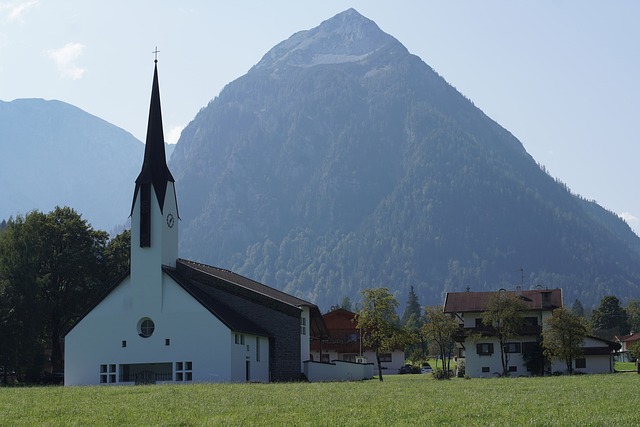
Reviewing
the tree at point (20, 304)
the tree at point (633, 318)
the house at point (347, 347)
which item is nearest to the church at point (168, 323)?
the tree at point (20, 304)

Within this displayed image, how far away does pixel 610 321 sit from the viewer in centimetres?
14762

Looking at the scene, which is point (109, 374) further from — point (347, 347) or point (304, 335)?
point (347, 347)

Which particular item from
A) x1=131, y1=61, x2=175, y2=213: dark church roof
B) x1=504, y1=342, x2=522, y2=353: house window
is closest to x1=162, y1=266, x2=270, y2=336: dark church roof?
x1=131, y1=61, x2=175, y2=213: dark church roof

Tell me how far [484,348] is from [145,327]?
35.7 metres

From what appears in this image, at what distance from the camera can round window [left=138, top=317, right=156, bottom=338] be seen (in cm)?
6119

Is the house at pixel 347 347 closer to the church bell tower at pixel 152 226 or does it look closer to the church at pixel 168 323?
the church at pixel 168 323

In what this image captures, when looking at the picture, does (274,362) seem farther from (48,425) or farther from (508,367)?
(48,425)

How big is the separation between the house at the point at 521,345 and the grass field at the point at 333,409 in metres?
49.9

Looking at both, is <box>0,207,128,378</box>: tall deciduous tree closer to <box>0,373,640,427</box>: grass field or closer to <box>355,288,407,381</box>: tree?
<box>355,288,407,381</box>: tree

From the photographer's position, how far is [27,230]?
70750mm

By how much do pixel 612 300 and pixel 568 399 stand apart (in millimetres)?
129957

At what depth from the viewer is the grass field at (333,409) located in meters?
23.0

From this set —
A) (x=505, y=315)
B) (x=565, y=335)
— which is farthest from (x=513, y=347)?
(x=565, y=335)

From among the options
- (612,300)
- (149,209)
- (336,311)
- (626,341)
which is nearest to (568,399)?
(149,209)
